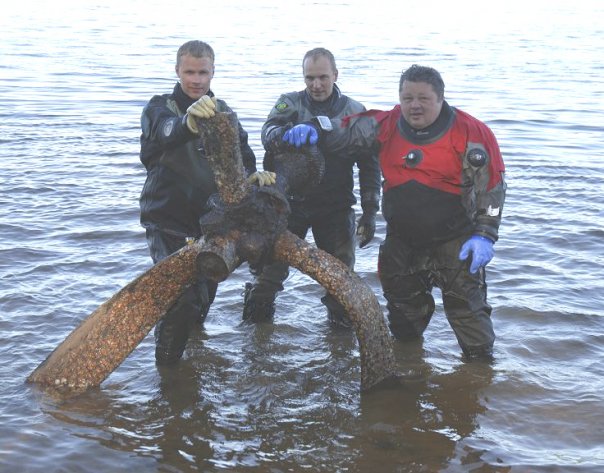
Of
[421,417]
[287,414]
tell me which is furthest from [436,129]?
[287,414]

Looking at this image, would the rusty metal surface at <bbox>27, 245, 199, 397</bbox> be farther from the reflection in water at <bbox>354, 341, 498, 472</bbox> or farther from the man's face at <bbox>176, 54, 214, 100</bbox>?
the reflection in water at <bbox>354, 341, 498, 472</bbox>

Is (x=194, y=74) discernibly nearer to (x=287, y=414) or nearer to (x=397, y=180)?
(x=397, y=180)

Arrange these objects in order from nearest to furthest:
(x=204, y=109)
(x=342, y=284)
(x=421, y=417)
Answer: (x=204, y=109) → (x=342, y=284) → (x=421, y=417)

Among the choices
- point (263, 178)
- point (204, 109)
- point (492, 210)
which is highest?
point (204, 109)

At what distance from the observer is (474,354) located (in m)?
6.29

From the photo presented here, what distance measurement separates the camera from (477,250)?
5.75 metres

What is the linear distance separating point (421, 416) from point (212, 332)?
1936 millimetres

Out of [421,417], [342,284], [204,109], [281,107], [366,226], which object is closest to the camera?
[204,109]

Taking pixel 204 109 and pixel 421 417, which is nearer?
pixel 204 109

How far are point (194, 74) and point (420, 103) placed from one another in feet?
4.50

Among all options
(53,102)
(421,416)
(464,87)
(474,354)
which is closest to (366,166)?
(474,354)

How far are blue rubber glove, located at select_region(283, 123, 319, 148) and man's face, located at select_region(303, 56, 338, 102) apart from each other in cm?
62

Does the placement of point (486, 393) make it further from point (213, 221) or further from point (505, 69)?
point (505, 69)

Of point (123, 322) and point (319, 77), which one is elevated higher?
point (319, 77)
